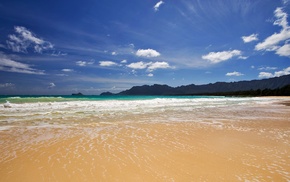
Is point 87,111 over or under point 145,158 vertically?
over

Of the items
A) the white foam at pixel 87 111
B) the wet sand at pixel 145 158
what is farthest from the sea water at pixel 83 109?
the wet sand at pixel 145 158

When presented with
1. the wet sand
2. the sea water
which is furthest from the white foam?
the wet sand

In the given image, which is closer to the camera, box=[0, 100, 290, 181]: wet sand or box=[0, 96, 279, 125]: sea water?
box=[0, 100, 290, 181]: wet sand

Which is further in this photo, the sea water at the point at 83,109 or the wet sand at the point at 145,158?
the sea water at the point at 83,109

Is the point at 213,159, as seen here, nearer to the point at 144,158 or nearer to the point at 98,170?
the point at 144,158

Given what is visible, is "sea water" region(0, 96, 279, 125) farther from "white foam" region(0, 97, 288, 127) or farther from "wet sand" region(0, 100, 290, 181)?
"wet sand" region(0, 100, 290, 181)

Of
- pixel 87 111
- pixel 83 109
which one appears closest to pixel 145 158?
pixel 87 111

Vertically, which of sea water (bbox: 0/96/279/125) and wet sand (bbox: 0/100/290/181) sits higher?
sea water (bbox: 0/96/279/125)

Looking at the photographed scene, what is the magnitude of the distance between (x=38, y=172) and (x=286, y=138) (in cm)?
717

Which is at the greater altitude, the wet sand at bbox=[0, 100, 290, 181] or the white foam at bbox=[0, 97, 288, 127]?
the white foam at bbox=[0, 97, 288, 127]

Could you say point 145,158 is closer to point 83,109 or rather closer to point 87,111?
point 87,111

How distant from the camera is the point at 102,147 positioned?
479 centimetres

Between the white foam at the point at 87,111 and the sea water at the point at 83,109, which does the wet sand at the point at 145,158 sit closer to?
the sea water at the point at 83,109

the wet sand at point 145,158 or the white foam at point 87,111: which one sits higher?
the white foam at point 87,111
